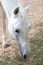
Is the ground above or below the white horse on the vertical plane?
below

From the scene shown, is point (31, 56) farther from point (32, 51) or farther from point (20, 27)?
point (20, 27)

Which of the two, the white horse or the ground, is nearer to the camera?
the white horse

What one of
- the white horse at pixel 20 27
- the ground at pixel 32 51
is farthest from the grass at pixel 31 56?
the white horse at pixel 20 27

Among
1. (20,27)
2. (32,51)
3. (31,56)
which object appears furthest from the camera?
(32,51)

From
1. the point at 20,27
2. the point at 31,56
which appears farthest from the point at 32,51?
the point at 20,27

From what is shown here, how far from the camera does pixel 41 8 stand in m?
6.71

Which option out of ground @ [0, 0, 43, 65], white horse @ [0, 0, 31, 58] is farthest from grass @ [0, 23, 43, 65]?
white horse @ [0, 0, 31, 58]

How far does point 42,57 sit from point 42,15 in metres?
2.10

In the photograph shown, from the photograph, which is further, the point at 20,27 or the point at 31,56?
the point at 31,56

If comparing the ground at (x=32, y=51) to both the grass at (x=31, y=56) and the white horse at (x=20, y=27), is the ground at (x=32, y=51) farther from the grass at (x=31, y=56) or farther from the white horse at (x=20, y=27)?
the white horse at (x=20, y=27)

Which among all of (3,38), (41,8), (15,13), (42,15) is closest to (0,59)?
(3,38)

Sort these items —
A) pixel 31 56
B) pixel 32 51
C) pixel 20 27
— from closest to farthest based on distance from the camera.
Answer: pixel 20 27
pixel 31 56
pixel 32 51

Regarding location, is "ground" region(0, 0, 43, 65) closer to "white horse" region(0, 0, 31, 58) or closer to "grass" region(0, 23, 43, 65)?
"grass" region(0, 23, 43, 65)

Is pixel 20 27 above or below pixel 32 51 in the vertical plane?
above
